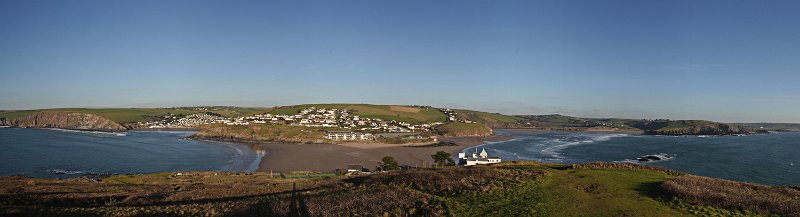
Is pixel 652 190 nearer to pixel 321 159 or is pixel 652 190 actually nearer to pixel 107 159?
pixel 321 159

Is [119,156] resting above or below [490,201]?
below

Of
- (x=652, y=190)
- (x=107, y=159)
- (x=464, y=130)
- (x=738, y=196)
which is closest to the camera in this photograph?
(x=738, y=196)

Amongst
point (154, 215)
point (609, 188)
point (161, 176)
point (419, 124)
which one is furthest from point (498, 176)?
point (419, 124)

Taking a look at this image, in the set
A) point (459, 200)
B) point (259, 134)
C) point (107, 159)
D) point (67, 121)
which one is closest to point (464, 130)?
point (259, 134)

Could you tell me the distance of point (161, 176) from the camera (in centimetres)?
4978

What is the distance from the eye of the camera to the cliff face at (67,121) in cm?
17462

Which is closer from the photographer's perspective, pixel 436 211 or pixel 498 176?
A: pixel 436 211

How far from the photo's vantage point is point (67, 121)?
178 meters

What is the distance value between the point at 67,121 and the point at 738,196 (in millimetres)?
211090

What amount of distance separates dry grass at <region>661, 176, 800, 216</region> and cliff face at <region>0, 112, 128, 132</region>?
621 feet

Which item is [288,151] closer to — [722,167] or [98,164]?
[98,164]

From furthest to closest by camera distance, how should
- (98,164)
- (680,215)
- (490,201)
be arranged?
(98,164) → (490,201) → (680,215)

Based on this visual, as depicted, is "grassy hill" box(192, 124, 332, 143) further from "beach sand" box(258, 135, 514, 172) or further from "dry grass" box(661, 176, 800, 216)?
"dry grass" box(661, 176, 800, 216)

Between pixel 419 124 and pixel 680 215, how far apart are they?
181 meters
